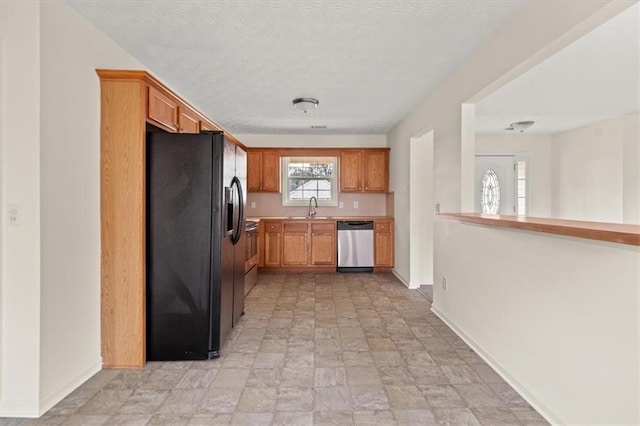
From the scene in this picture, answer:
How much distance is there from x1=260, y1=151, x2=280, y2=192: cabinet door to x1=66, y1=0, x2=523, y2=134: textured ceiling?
192cm

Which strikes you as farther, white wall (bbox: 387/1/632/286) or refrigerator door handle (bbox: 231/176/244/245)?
refrigerator door handle (bbox: 231/176/244/245)

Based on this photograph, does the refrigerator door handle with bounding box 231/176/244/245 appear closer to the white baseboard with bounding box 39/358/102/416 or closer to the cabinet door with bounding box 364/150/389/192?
the white baseboard with bounding box 39/358/102/416

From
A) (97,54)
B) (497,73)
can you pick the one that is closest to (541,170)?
(497,73)

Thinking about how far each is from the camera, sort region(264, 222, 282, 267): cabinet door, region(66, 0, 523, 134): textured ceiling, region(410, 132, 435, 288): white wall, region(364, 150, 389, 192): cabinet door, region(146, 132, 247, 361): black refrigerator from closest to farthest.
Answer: region(66, 0, 523, 134): textured ceiling
region(146, 132, 247, 361): black refrigerator
region(410, 132, 435, 288): white wall
region(264, 222, 282, 267): cabinet door
region(364, 150, 389, 192): cabinet door

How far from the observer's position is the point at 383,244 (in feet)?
19.1

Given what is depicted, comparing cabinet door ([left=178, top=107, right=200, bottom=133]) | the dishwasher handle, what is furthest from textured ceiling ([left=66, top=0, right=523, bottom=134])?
the dishwasher handle

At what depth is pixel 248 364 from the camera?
2.54 meters

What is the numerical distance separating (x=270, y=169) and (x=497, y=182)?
3.77 metres

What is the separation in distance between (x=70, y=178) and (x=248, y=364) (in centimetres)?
171

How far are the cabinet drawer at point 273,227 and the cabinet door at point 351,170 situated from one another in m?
1.30

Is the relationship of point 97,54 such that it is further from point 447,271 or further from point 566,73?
point 566,73

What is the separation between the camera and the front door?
223 inches

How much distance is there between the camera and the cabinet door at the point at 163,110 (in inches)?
103

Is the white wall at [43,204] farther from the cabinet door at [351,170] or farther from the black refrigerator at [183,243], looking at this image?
the cabinet door at [351,170]
